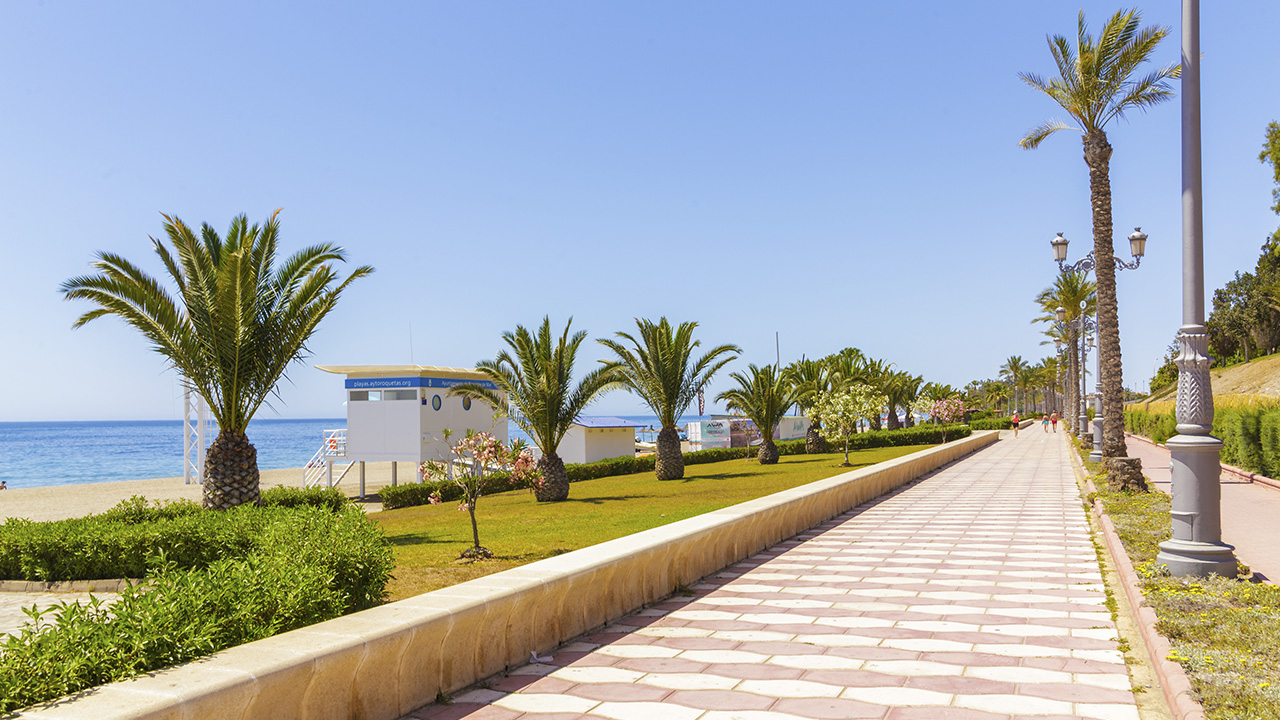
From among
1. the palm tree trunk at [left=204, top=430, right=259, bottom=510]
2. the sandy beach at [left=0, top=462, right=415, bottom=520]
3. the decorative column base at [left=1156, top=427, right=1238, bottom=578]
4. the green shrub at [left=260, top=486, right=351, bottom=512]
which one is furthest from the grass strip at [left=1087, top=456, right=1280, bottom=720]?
the sandy beach at [left=0, top=462, right=415, bottom=520]

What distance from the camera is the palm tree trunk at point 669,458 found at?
30.0m

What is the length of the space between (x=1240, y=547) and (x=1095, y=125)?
10222 mm

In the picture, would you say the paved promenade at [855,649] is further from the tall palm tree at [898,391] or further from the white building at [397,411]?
the tall palm tree at [898,391]

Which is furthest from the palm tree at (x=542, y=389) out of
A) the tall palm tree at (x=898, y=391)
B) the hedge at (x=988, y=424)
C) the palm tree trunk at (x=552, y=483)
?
the hedge at (x=988, y=424)

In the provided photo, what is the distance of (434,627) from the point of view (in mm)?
4625

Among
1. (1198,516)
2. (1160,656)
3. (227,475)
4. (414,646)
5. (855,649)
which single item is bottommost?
(855,649)

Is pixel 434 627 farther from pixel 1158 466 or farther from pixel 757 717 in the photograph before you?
pixel 1158 466

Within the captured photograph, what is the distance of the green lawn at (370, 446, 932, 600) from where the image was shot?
36.8ft

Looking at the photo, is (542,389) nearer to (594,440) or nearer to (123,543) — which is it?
(123,543)

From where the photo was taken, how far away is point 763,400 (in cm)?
3594

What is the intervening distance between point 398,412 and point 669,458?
1178 centimetres

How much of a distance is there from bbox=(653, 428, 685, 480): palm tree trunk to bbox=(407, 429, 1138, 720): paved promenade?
1976cm

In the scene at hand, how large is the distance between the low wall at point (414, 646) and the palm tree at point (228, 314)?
983 centimetres

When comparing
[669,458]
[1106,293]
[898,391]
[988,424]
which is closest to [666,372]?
[669,458]
